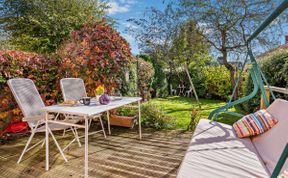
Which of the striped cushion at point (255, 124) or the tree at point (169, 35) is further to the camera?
the tree at point (169, 35)

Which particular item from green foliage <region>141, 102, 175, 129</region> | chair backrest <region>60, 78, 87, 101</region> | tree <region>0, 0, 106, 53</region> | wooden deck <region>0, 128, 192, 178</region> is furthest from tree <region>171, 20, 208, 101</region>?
chair backrest <region>60, 78, 87, 101</region>

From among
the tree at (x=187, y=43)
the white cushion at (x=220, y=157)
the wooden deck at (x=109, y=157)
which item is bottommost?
the wooden deck at (x=109, y=157)

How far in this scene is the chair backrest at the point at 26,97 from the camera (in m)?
2.74

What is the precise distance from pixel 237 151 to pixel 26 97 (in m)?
2.69

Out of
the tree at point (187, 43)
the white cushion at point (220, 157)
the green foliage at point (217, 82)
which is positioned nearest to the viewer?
the white cushion at point (220, 157)

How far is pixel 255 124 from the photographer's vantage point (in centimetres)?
246

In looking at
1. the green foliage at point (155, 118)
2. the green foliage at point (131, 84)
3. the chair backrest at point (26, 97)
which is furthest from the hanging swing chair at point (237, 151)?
the green foliage at point (131, 84)

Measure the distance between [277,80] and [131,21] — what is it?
5.60m

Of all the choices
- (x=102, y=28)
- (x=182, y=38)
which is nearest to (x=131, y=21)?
(x=182, y=38)

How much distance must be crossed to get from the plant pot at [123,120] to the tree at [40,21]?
5016 mm

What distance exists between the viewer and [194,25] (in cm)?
691

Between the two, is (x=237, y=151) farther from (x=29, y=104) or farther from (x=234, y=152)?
(x=29, y=104)

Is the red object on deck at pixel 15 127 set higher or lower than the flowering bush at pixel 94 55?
lower

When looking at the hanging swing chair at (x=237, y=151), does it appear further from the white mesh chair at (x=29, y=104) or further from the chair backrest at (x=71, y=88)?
the chair backrest at (x=71, y=88)
